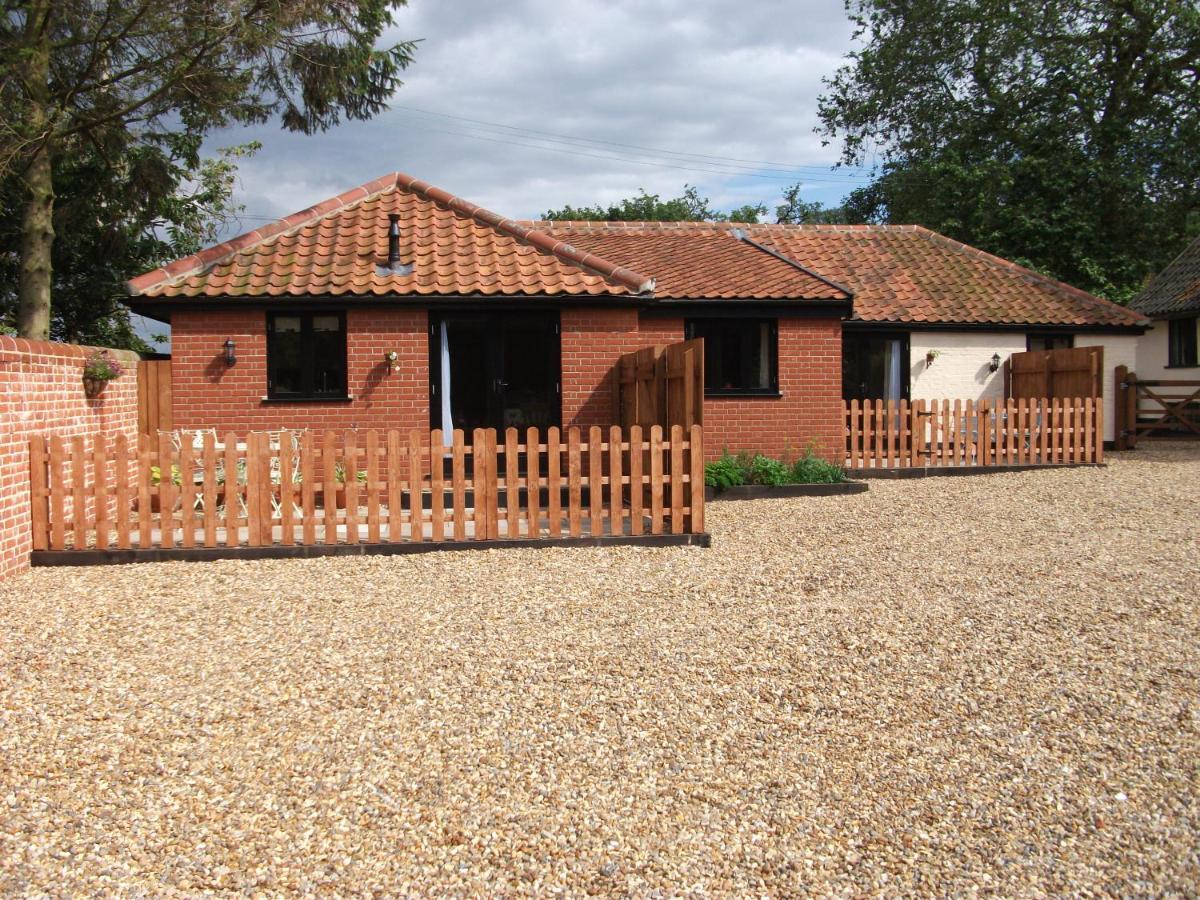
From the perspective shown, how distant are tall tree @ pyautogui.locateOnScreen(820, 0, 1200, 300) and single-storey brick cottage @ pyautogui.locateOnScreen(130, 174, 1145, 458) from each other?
50.9 ft

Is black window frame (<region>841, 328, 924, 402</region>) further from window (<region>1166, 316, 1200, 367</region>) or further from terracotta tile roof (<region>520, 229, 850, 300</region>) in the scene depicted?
window (<region>1166, 316, 1200, 367</region>)

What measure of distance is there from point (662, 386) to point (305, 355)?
4919 mm

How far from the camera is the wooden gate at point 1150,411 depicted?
19.9 m

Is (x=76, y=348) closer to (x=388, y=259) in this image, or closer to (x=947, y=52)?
(x=388, y=259)

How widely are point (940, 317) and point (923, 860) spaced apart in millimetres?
16478

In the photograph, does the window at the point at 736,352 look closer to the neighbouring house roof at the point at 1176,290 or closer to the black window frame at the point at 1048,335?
the black window frame at the point at 1048,335

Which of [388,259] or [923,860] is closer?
[923,860]

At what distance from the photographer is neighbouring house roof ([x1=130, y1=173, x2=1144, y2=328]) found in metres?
12.0

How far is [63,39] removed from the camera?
17.2 metres

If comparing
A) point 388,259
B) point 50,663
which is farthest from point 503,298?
point 50,663

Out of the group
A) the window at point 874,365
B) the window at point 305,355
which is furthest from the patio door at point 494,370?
the window at point 874,365

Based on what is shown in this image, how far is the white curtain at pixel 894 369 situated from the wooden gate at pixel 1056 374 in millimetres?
2117

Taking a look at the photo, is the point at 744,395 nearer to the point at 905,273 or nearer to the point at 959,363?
the point at 959,363

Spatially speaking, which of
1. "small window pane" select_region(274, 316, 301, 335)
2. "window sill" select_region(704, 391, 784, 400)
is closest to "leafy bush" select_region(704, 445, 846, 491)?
"window sill" select_region(704, 391, 784, 400)
